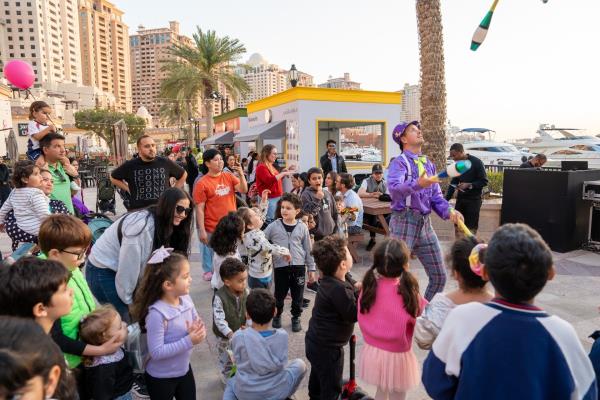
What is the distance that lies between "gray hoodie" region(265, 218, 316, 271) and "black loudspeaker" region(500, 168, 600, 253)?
501 centimetres

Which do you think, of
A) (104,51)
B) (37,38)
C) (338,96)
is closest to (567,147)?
(338,96)

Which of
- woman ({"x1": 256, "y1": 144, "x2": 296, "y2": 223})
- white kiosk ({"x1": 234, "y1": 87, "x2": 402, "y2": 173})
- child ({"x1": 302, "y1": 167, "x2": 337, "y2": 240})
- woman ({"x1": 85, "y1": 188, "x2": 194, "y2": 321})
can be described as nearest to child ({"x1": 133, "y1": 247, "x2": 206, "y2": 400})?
woman ({"x1": 85, "y1": 188, "x2": 194, "y2": 321})

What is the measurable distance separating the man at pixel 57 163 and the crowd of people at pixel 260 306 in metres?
0.02

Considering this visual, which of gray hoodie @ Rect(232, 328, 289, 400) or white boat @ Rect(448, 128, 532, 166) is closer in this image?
gray hoodie @ Rect(232, 328, 289, 400)

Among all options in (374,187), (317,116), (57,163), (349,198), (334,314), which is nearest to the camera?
(334,314)

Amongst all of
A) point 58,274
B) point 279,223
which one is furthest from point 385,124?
point 58,274

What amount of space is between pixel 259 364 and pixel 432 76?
9.04m

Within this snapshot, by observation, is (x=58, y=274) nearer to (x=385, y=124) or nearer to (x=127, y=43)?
(x=385, y=124)

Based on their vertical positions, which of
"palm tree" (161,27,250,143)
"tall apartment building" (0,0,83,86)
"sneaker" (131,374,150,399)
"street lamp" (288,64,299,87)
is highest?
"tall apartment building" (0,0,83,86)

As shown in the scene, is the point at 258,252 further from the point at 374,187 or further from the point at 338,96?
the point at 338,96

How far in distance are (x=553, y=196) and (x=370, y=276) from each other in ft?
19.7

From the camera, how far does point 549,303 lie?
15.7ft

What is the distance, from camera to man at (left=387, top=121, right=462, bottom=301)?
384 centimetres

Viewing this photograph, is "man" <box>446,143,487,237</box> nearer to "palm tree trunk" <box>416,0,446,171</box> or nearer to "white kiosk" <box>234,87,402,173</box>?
"palm tree trunk" <box>416,0,446,171</box>
